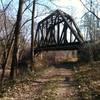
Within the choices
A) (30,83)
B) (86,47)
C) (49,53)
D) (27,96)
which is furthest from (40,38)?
(27,96)

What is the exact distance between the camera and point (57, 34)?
2179 inches

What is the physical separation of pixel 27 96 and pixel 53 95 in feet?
3.80

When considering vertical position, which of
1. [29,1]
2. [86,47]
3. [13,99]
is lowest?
[13,99]

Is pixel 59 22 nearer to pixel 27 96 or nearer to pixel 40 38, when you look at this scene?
pixel 40 38

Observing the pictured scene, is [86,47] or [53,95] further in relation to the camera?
[86,47]

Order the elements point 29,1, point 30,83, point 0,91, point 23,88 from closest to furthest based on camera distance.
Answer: point 0,91, point 23,88, point 30,83, point 29,1

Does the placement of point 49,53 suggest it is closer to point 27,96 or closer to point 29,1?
point 29,1

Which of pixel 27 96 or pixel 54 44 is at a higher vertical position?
pixel 54 44

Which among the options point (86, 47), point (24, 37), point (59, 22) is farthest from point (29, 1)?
point (59, 22)

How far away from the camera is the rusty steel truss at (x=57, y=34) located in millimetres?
50250

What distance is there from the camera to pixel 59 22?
54.6 metres

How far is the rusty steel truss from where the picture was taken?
165ft

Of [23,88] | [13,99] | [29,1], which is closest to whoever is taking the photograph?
[13,99]

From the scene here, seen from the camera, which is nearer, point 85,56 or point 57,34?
point 85,56
